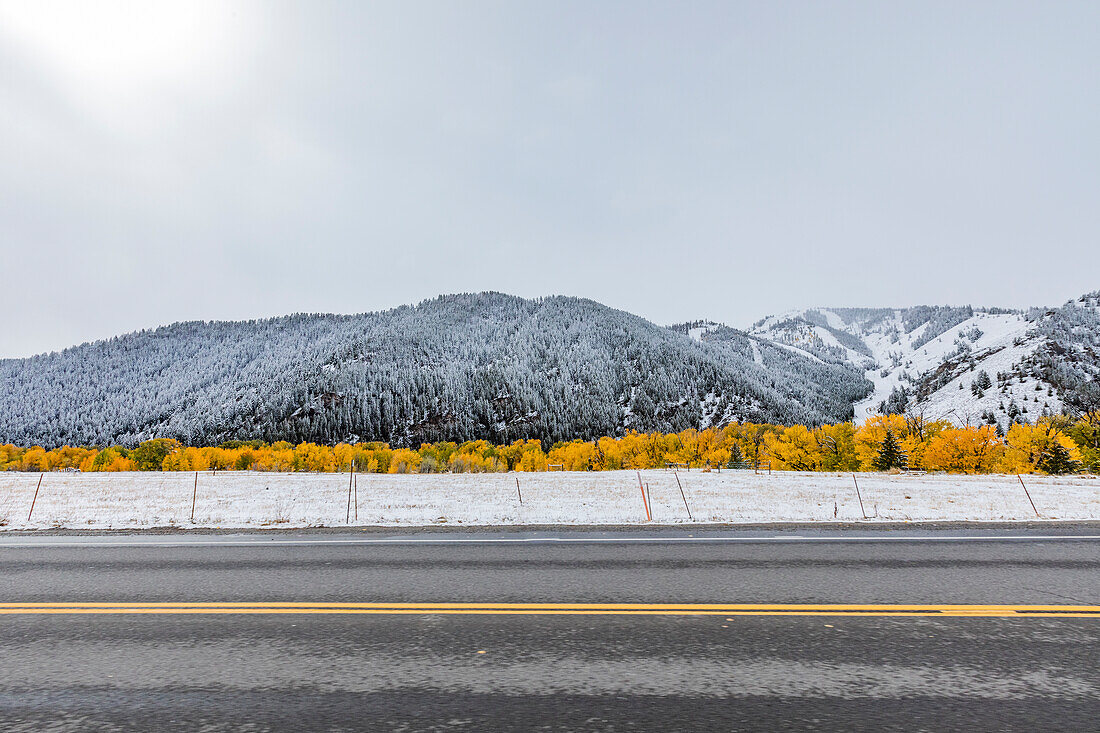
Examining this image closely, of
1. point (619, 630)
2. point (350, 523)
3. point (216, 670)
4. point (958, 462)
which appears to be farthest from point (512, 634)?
point (958, 462)

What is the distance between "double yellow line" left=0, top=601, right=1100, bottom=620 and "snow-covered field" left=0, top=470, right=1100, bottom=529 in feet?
26.5

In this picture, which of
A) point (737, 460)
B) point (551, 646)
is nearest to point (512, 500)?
point (551, 646)

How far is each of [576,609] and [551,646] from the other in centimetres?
117

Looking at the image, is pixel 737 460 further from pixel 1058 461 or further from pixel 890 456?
pixel 1058 461

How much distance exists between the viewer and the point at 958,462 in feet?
168

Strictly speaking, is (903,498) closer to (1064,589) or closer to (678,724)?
(1064,589)

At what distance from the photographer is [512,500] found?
2136 cm

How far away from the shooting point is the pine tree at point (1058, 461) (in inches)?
1561

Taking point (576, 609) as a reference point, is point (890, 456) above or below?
above

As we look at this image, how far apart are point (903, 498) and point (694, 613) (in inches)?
828

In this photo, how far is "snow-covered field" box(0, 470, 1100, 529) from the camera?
51.4ft

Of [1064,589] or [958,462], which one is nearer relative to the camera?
[1064,589]

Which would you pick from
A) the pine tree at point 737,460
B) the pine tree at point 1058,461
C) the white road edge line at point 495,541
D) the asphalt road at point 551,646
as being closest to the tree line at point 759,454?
the pine tree at point 1058,461

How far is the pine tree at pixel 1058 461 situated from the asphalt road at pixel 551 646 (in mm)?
41502
